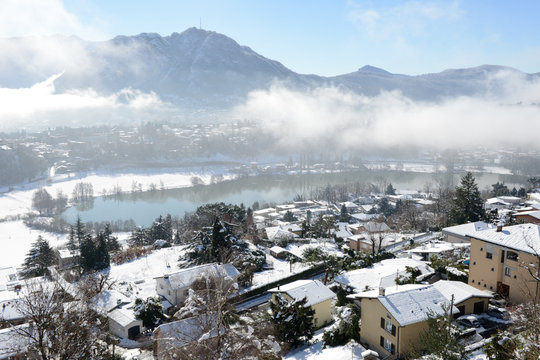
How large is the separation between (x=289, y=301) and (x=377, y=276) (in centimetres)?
344

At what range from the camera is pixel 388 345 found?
824cm

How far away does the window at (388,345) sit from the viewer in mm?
8094

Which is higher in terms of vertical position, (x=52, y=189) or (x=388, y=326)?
(x=388, y=326)

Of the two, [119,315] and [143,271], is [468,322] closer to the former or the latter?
[119,315]

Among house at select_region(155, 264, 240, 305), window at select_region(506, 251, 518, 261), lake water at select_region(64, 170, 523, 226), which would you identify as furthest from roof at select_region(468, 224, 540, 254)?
lake water at select_region(64, 170, 523, 226)

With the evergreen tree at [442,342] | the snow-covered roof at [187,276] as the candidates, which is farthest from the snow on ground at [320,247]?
the evergreen tree at [442,342]

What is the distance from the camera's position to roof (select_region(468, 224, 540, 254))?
9211mm

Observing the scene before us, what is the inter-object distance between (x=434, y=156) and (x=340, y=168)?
1265 inches

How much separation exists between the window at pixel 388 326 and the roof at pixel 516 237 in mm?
4019

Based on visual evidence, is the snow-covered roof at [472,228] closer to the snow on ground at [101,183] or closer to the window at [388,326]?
the window at [388,326]

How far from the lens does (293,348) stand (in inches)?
383

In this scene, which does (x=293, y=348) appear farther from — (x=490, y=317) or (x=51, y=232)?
(x=51, y=232)

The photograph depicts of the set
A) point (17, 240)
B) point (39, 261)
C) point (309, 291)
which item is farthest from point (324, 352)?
point (17, 240)

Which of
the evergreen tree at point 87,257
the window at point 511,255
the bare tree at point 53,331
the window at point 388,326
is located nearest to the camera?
the bare tree at point 53,331
